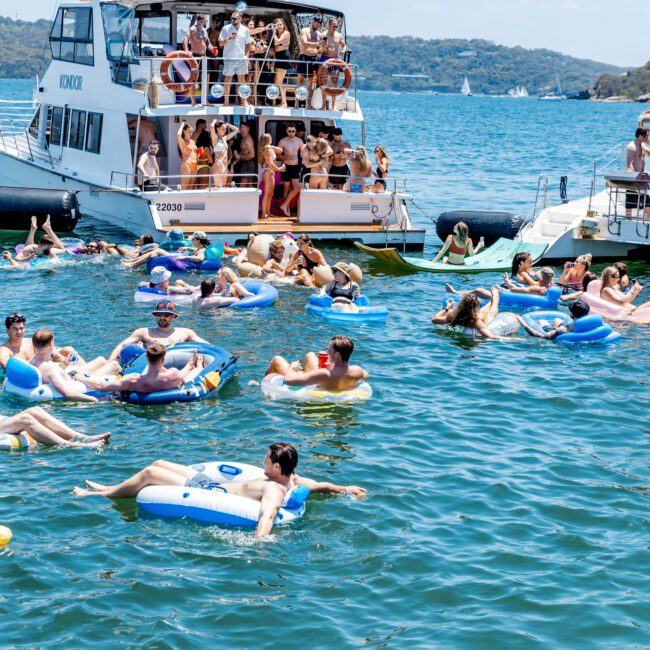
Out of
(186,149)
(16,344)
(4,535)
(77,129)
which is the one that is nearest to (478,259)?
(186,149)

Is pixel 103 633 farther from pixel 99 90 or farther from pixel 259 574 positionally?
pixel 99 90

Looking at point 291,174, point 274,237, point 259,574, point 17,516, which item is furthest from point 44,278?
point 259,574

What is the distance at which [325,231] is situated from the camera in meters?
23.3

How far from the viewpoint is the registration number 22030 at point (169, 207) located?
894 inches

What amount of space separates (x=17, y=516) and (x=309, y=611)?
123 inches

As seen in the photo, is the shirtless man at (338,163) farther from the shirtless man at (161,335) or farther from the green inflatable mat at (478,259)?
the shirtless man at (161,335)

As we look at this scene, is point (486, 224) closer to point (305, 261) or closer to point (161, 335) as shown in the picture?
point (305, 261)

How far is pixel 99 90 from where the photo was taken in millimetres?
25422

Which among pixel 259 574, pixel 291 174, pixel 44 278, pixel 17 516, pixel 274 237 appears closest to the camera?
pixel 259 574

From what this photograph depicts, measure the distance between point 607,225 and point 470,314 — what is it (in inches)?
277

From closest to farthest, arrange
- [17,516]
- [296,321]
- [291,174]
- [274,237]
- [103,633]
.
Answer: [103,633], [17,516], [296,321], [274,237], [291,174]

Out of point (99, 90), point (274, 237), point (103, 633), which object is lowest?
point (103, 633)

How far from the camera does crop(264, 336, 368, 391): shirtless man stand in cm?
1318

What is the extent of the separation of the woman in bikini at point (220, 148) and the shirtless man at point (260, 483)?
13.0 m
